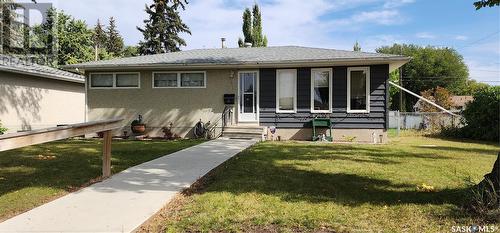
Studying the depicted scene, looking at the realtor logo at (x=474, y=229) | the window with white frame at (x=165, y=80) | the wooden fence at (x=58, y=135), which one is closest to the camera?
the realtor logo at (x=474, y=229)

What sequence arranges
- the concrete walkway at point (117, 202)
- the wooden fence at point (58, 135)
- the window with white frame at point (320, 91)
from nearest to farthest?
the concrete walkway at point (117, 202)
the wooden fence at point (58, 135)
the window with white frame at point (320, 91)

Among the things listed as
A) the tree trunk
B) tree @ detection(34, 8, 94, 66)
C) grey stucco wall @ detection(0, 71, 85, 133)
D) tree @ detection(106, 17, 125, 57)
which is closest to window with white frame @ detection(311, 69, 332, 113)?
the tree trunk

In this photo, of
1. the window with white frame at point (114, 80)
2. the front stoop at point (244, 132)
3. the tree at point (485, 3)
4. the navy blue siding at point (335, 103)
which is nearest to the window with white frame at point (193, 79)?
the window with white frame at point (114, 80)

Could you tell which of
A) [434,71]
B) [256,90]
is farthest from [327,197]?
[434,71]

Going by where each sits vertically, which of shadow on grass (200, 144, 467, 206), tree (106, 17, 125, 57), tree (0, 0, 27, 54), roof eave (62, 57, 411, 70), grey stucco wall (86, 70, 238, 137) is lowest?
shadow on grass (200, 144, 467, 206)

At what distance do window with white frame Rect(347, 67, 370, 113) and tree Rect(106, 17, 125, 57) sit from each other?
169 ft

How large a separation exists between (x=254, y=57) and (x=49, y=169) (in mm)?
9477

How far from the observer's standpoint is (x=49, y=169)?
26.4 feet

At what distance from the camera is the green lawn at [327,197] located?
173 inches

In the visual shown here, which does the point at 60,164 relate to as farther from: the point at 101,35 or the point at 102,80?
the point at 101,35

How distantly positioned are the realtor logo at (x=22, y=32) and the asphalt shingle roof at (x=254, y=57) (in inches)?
309

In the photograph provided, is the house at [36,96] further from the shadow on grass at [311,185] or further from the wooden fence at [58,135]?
the shadow on grass at [311,185]

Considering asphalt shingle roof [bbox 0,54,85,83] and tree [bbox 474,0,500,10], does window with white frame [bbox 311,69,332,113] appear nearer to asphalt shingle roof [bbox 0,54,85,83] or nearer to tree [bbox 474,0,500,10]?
tree [bbox 474,0,500,10]

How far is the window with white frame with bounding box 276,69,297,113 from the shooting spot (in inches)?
603
